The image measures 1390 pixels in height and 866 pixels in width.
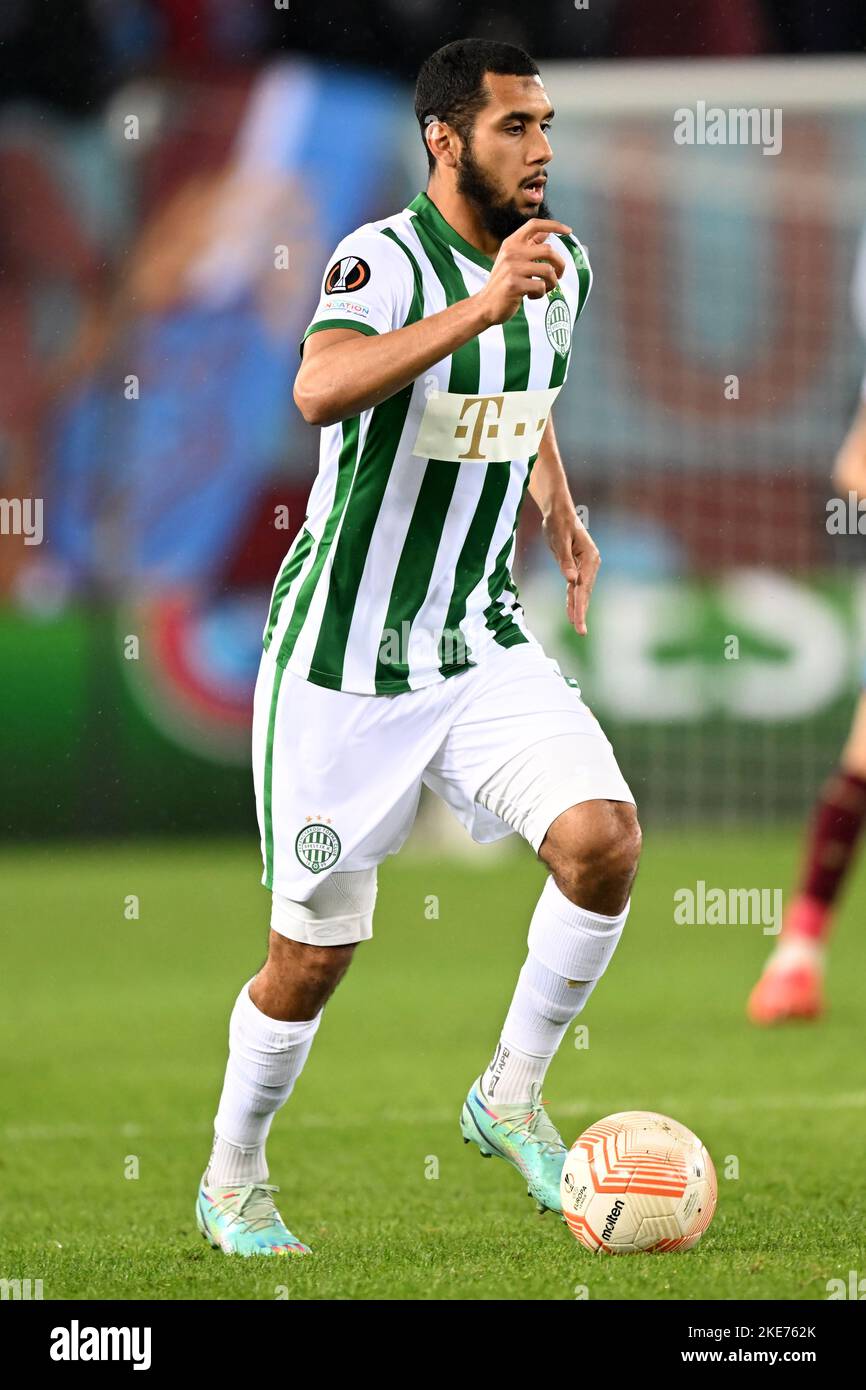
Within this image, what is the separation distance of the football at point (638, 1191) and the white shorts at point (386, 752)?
0.62m

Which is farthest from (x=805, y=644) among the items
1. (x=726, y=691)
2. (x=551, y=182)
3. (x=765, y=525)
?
(x=551, y=182)

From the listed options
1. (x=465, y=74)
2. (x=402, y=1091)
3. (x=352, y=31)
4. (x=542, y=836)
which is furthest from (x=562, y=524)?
(x=352, y=31)

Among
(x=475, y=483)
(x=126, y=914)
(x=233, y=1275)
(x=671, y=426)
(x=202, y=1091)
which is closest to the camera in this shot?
(x=233, y=1275)

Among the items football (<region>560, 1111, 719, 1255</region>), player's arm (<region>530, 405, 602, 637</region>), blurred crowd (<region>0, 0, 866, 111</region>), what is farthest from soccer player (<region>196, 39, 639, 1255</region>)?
blurred crowd (<region>0, 0, 866, 111</region>)

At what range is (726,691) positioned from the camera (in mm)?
12844

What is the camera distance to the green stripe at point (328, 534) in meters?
4.23

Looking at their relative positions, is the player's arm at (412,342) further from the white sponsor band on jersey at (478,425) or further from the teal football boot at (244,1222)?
the teal football boot at (244,1222)

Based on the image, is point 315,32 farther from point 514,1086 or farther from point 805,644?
point 514,1086

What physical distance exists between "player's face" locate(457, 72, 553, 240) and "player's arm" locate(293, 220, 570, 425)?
1.20 feet

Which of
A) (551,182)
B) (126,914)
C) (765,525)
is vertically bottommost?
(126,914)

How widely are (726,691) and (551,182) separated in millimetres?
3578

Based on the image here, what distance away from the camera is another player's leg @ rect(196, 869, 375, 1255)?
424 centimetres

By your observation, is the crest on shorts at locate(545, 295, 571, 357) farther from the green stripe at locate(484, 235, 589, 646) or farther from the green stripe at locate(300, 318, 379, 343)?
the green stripe at locate(300, 318, 379, 343)

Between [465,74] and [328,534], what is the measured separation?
0.95 m
